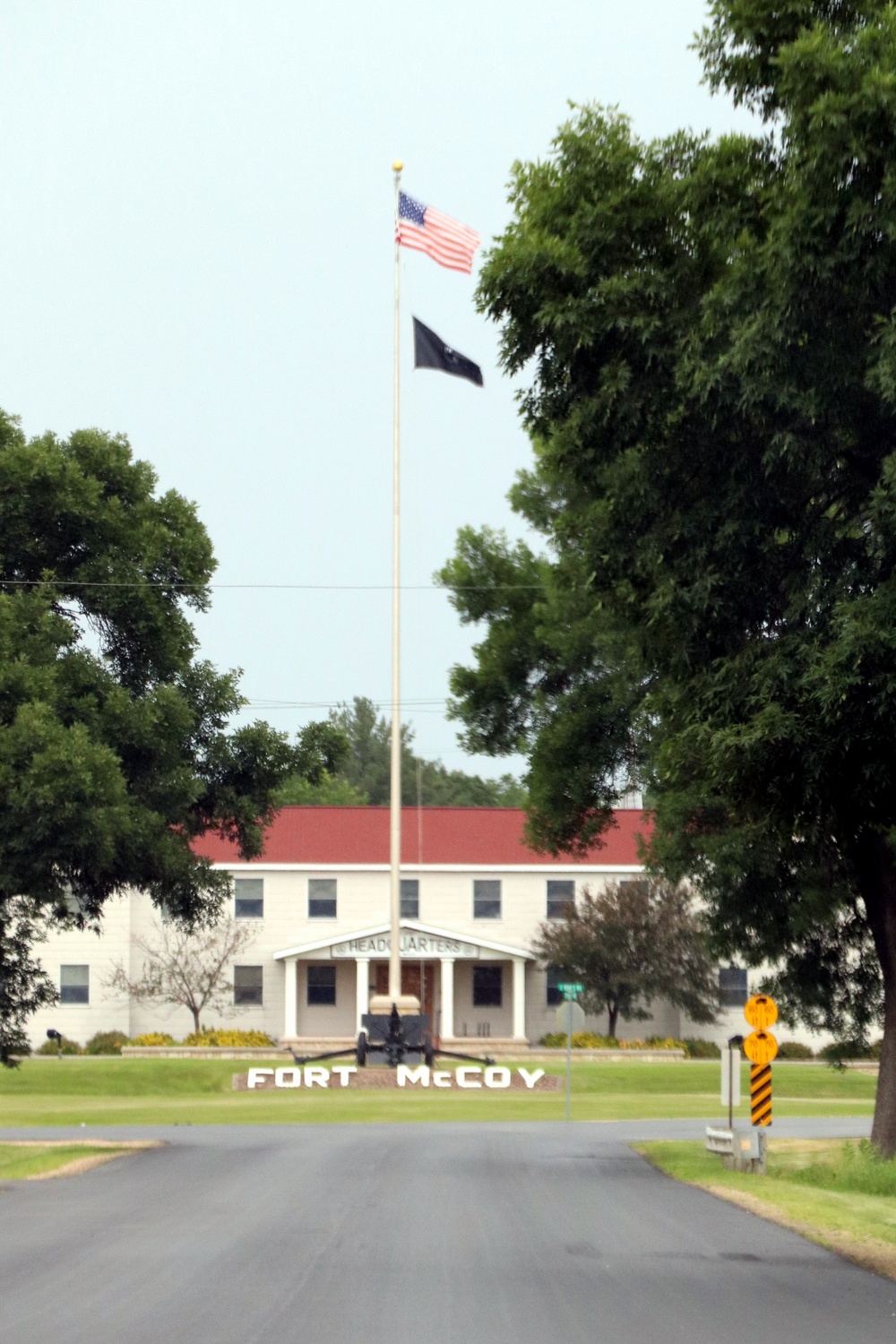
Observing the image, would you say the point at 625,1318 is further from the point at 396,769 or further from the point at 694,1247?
the point at 396,769

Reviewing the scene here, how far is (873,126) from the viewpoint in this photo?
38.4 ft

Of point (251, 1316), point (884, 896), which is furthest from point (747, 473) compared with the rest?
point (884, 896)

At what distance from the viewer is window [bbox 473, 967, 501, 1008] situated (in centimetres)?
6275

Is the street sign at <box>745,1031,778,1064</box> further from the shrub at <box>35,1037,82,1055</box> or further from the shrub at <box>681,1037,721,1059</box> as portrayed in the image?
the shrub at <box>35,1037,82,1055</box>

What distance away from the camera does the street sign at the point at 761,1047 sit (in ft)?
69.1

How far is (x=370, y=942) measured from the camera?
6025 centimetres

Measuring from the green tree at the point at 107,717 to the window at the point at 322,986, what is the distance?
120 feet

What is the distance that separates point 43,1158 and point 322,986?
39.6 metres

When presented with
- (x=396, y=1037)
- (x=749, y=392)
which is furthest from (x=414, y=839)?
(x=749, y=392)

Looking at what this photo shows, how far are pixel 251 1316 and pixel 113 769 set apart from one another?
13.3m

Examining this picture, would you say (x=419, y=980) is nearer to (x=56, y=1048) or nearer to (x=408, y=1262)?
(x=56, y=1048)

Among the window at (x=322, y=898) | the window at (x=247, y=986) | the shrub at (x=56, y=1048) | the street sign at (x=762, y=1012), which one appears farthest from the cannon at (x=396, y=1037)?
the window at (x=322, y=898)

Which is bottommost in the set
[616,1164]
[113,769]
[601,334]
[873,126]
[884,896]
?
[616,1164]

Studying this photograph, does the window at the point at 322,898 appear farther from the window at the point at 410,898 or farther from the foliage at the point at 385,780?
the foliage at the point at 385,780
